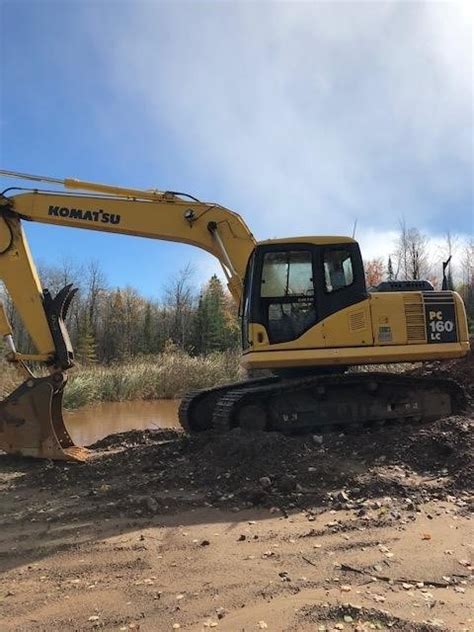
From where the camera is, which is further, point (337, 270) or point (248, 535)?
point (337, 270)

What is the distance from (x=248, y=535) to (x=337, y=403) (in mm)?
4126

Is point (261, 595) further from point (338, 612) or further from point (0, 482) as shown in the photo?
point (0, 482)

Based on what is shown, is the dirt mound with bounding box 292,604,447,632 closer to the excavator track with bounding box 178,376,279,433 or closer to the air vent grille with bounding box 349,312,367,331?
the air vent grille with bounding box 349,312,367,331

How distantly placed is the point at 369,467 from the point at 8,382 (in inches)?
578

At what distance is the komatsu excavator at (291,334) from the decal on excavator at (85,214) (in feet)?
0.05

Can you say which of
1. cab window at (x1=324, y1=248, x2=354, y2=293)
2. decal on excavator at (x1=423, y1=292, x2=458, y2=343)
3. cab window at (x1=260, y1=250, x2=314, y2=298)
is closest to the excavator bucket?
cab window at (x1=260, y1=250, x2=314, y2=298)

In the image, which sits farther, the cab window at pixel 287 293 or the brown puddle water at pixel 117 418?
the brown puddle water at pixel 117 418

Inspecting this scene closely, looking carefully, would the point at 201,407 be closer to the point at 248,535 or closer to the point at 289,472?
the point at 289,472

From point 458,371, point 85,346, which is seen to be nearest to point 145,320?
point 85,346

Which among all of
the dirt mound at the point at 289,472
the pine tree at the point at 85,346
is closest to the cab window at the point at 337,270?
the dirt mound at the point at 289,472

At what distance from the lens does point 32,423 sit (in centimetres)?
882

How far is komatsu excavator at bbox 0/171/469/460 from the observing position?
897 cm

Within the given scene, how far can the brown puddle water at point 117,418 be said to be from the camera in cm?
1534

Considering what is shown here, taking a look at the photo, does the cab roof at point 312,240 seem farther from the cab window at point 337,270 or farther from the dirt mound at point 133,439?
the dirt mound at point 133,439
